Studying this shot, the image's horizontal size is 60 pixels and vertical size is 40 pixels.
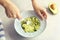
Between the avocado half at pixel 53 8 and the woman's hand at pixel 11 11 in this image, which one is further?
the avocado half at pixel 53 8

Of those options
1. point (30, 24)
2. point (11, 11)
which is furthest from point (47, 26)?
point (11, 11)

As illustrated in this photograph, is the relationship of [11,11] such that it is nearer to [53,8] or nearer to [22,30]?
[22,30]

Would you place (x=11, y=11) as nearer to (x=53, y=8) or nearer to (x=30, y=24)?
(x=30, y=24)

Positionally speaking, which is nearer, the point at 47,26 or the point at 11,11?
the point at 11,11

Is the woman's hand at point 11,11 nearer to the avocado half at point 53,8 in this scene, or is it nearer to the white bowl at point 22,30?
the white bowl at point 22,30

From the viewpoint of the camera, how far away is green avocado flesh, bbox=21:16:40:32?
0.86m

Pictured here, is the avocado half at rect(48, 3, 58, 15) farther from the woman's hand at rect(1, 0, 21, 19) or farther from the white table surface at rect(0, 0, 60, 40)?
the woman's hand at rect(1, 0, 21, 19)

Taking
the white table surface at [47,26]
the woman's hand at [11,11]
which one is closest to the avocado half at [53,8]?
the white table surface at [47,26]

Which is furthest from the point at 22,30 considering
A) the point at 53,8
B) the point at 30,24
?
the point at 53,8

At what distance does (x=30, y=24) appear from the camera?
0.87 metres

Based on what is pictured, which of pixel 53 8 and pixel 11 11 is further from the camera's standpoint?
pixel 53 8

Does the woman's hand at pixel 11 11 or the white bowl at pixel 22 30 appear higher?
the woman's hand at pixel 11 11

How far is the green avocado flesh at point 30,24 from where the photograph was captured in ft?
2.81

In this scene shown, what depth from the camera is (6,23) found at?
0.90 meters
